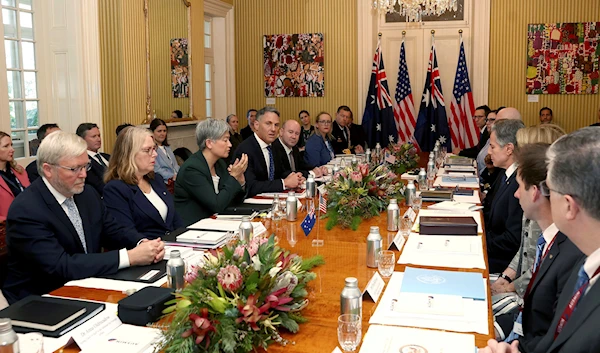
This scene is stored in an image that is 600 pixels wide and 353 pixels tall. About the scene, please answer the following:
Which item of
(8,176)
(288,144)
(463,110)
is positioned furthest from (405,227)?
(463,110)

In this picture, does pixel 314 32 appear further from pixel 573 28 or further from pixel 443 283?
pixel 443 283

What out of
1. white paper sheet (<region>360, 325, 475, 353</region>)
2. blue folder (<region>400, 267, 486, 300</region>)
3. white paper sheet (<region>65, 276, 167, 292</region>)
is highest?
blue folder (<region>400, 267, 486, 300</region>)

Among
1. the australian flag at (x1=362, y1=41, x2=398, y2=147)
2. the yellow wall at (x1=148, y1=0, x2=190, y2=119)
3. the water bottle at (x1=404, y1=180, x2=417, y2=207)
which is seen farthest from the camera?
the australian flag at (x1=362, y1=41, x2=398, y2=147)

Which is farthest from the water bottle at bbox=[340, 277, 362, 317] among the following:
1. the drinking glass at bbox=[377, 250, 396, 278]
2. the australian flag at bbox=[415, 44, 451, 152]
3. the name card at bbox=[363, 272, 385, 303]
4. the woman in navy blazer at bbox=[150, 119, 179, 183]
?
the australian flag at bbox=[415, 44, 451, 152]

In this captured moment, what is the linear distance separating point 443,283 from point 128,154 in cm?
Result: 199

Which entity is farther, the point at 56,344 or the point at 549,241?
the point at 549,241

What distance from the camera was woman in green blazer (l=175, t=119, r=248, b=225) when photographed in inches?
159

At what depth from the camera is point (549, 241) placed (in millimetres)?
2416

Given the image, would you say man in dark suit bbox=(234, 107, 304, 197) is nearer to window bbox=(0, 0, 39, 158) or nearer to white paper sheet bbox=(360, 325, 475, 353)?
window bbox=(0, 0, 39, 158)

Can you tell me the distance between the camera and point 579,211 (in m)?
1.54

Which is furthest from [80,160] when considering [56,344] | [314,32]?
[314,32]

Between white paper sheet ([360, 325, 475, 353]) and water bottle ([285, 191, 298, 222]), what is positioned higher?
water bottle ([285, 191, 298, 222])

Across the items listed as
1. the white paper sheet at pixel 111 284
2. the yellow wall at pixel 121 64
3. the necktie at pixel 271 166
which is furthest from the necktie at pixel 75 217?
the yellow wall at pixel 121 64

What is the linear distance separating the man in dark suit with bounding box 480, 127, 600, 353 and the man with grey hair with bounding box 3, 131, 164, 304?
5.74 ft
